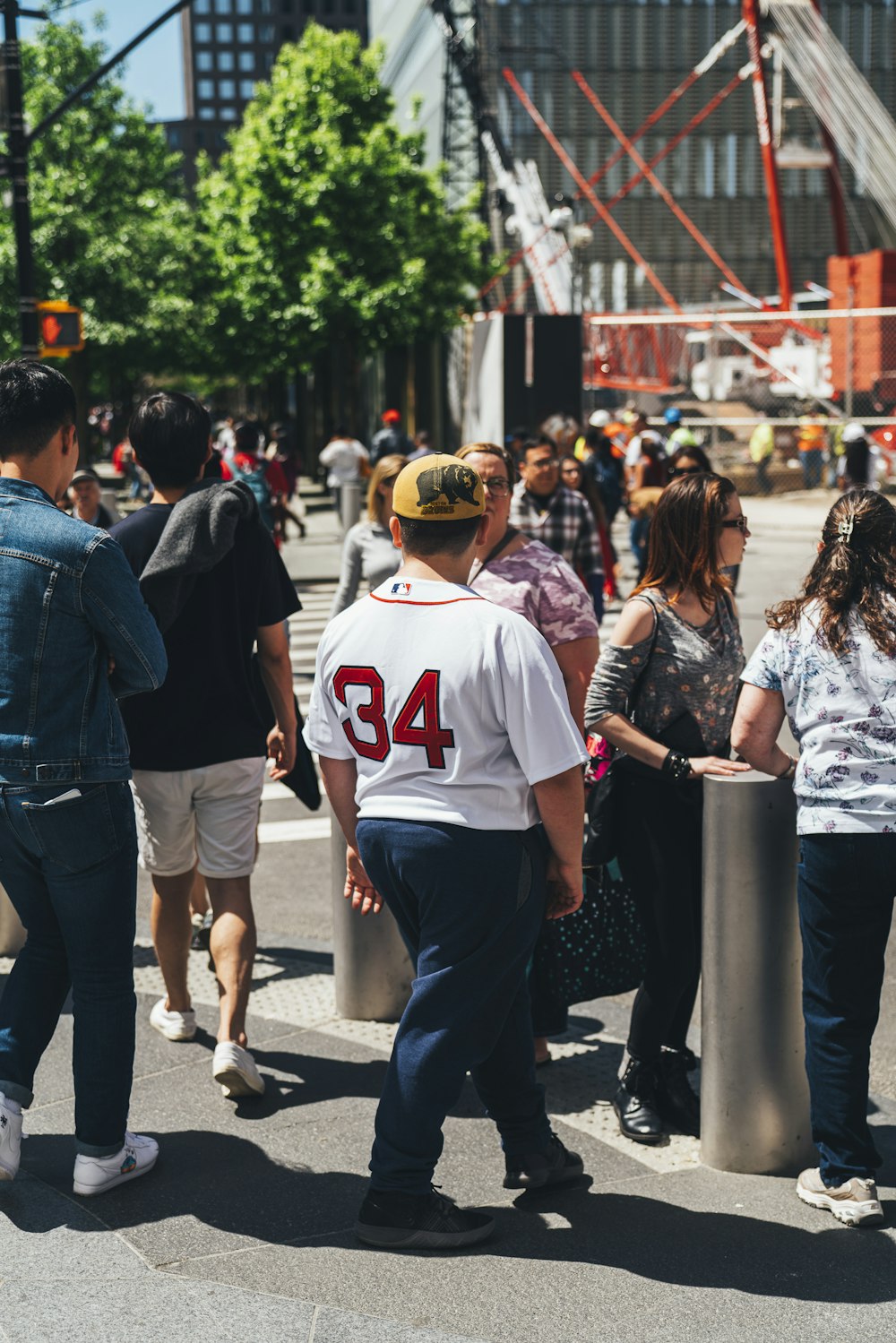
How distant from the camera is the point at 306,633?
1566 centimetres

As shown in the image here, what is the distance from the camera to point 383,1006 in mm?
5156

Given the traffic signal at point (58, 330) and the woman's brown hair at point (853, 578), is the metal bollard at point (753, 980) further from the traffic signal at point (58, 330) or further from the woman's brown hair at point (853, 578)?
the traffic signal at point (58, 330)

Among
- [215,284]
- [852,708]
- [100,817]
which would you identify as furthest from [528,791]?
[215,284]

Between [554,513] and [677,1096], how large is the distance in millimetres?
4847

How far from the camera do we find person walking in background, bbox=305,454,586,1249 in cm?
336

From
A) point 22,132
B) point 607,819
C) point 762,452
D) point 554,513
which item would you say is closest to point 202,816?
point 607,819

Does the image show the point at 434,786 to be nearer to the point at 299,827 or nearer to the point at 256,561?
the point at 256,561

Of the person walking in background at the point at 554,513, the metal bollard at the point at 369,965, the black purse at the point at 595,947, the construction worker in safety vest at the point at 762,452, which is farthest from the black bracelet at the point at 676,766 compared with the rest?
the construction worker in safety vest at the point at 762,452

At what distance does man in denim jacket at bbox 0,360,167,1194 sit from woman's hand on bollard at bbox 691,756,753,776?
140 cm

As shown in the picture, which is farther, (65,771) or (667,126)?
(667,126)

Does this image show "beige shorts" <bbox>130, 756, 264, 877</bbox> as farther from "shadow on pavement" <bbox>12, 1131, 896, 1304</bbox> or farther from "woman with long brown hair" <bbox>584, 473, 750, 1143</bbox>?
"woman with long brown hair" <bbox>584, 473, 750, 1143</bbox>

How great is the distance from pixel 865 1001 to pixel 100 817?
6.08 ft

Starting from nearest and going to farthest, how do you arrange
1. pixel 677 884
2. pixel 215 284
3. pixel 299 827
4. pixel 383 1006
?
pixel 677 884 < pixel 383 1006 < pixel 299 827 < pixel 215 284

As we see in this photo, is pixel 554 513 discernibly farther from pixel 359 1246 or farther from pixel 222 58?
pixel 222 58
